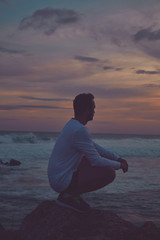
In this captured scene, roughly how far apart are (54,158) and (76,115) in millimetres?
661

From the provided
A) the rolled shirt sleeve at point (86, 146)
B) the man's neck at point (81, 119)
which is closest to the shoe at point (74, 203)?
the rolled shirt sleeve at point (86, 146)

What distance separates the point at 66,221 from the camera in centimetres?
385

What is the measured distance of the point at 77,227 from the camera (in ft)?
12.3

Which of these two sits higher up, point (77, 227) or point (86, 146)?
point (86, 146)

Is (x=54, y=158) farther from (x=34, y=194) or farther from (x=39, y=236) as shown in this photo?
(x=34, y=194)

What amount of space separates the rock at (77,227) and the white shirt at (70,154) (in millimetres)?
516

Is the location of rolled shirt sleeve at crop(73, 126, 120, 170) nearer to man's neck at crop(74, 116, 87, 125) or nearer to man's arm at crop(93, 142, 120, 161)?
man's neck at crop(74, 116, 87, 125)

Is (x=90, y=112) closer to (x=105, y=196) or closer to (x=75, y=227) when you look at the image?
(x=75, y=227)

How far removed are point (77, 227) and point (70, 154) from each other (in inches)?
40.1

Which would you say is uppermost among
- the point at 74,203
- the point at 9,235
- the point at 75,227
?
the point at 74,203

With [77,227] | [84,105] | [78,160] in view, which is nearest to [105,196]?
[77,227]

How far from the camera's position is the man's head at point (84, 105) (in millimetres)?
3736

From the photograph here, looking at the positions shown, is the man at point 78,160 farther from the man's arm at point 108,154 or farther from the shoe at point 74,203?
the man's arm at point 108,154

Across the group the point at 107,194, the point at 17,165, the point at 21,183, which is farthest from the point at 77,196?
the point at 17,165
